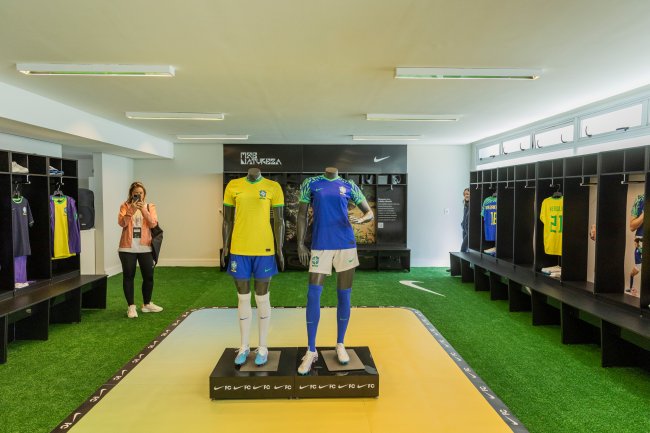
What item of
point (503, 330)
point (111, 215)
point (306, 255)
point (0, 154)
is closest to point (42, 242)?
point (0, 154)

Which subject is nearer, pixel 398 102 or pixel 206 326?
pixel 206 326

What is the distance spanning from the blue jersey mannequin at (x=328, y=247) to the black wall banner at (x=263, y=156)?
20.6 ft

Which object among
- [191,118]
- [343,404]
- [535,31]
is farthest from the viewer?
[191,118]

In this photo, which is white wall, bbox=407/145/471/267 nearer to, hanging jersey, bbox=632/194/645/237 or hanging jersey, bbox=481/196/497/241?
hanging jersey, bbox=481/196/497/241

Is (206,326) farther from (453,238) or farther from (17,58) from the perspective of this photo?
(453,238)

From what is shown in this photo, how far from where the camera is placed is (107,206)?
806 cm

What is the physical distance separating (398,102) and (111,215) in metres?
6.08

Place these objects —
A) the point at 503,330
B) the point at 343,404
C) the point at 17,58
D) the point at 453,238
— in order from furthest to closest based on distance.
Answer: the point at 453,238 → the point at 503,330 → the point at 17,58 → the point at 343,404

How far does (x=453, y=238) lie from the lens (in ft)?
32.0

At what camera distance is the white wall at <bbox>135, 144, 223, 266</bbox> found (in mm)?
9555

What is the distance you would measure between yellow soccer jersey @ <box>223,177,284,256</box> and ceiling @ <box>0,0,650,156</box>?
3.55 ft

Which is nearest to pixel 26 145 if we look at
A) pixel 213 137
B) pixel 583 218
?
pixel 213 137

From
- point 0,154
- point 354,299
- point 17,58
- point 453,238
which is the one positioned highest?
point 17,58

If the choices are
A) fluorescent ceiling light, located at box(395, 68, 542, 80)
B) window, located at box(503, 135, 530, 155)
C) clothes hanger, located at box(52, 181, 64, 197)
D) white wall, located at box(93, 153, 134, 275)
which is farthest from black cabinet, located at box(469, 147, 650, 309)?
white wall, located at box(93, 153, 134, 275)
